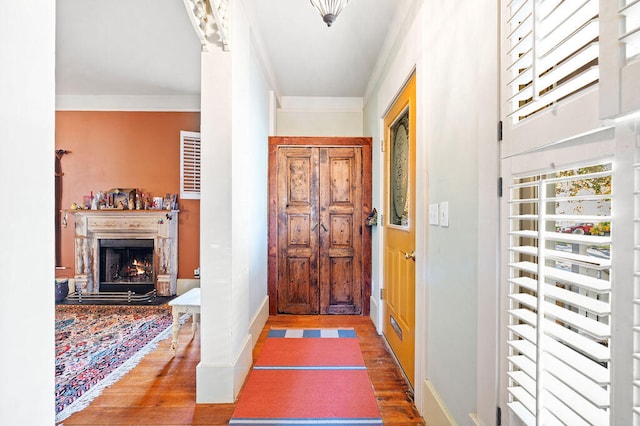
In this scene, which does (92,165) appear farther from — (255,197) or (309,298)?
(309,298)

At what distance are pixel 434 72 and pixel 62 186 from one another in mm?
4955

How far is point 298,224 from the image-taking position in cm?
349

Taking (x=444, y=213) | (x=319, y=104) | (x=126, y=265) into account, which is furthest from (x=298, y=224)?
(x=126, y=265)

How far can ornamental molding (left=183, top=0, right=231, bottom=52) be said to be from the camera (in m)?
1.65

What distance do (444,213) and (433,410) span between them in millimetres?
1000

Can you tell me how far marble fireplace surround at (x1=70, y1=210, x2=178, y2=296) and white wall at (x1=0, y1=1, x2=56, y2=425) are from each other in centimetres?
387

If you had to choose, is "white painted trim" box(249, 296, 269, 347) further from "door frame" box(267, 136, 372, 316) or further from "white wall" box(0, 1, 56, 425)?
"white wall" box(0, 1, 56, 425)

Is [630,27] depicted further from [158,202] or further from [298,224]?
[158,202]

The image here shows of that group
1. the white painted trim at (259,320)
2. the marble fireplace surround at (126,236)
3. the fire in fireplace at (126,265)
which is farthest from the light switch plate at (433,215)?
the fire in fireplace at (126,265)

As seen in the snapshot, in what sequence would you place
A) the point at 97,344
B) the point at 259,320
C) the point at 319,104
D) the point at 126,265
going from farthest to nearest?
1. the point at 126,265
2. the point at 319,104
3. the point at 259,320
4. the point at 97,344

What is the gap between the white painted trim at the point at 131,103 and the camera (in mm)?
4176

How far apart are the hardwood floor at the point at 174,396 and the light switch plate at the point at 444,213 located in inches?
44.3

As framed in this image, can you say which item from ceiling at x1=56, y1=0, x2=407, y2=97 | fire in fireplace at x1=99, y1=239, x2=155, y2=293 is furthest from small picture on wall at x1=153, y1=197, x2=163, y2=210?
ceiling at x1=56, y1=0, x2=407, y2=97

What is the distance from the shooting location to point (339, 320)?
3.28 metres
